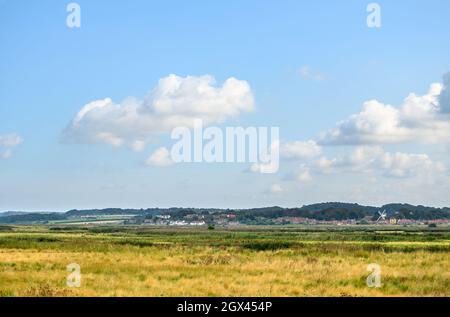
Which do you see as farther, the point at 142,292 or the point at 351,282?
the point at 351,282

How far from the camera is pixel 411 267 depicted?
33.5 metres

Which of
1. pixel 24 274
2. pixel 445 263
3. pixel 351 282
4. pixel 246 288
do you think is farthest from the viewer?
pixel 445 263

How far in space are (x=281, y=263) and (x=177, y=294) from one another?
14524 millimetres

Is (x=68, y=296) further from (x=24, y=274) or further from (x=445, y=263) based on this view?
(x=445, y=263)
